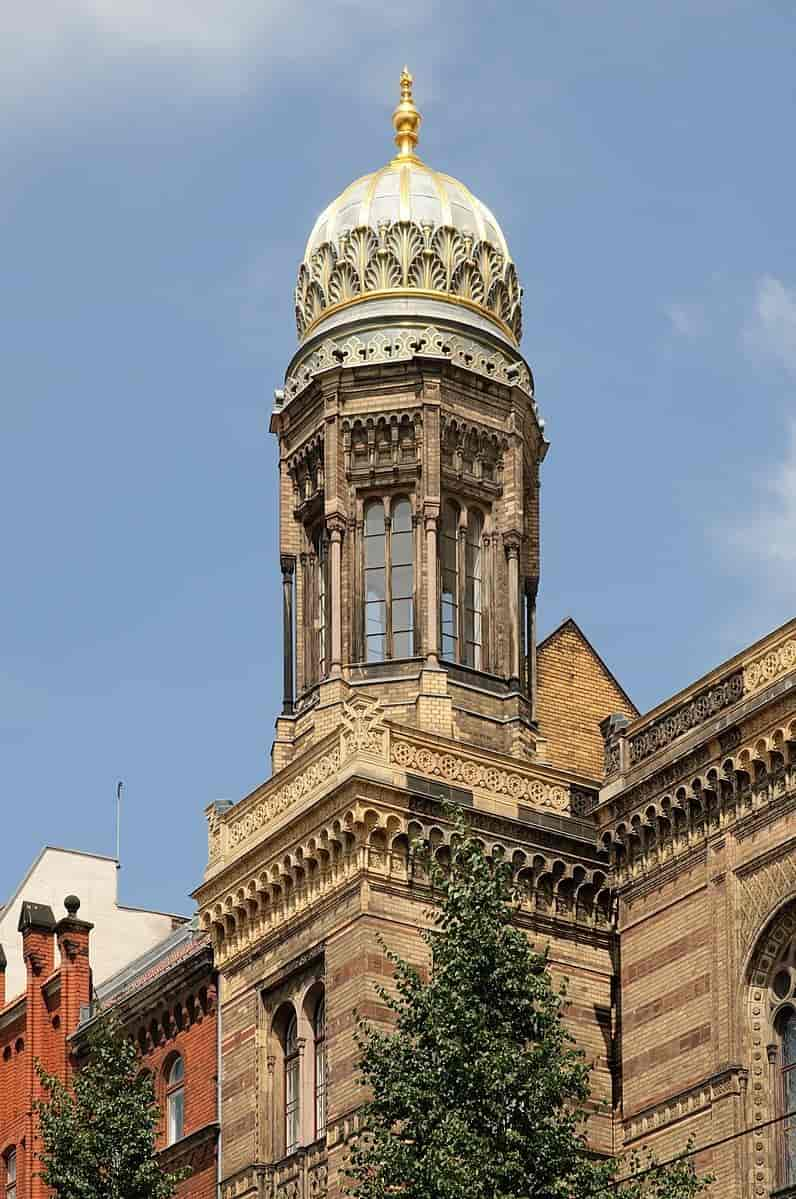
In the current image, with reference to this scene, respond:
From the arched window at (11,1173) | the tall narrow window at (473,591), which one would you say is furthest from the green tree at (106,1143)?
the arched window at (11,1173)

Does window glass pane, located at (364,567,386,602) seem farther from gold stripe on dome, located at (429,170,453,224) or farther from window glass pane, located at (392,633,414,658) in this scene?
gold stripe on dome, located at (429,170,453,224)

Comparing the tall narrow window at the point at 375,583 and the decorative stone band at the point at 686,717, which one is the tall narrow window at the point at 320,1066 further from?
the tall narrow window at the point at 375,583

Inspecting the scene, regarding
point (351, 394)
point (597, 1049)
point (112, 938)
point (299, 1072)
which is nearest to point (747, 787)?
point (597, 1049)

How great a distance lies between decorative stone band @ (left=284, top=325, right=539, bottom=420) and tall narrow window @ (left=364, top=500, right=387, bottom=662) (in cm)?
270

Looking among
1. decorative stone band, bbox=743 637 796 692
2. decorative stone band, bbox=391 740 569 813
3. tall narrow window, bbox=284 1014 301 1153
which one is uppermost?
decorative stone band, bbox=391 740 569 813

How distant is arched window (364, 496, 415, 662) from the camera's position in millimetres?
50375

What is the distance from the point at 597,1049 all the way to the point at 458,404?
480 inches

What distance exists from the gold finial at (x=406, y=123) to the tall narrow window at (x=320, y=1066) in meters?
17.9

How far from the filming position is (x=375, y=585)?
50.8 metres

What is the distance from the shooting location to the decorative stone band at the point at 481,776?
153 feet

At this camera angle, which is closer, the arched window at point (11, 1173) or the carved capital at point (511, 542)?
the carved capital at point (511, 542)

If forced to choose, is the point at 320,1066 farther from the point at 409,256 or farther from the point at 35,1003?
the point at 409,256

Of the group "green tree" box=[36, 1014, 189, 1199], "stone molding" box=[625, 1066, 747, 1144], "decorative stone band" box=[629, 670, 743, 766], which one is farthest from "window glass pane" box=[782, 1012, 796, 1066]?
"green tree" box=[36, 1014, 189, 1199]

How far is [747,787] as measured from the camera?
4278 centimetres
